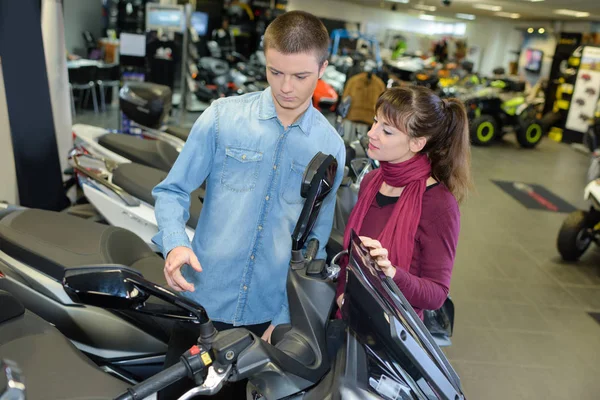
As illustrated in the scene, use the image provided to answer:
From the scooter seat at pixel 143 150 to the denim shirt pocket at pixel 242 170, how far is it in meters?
2.19

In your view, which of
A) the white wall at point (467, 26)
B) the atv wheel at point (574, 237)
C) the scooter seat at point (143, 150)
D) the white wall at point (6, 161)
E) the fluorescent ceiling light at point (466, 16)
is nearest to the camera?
the white wall at point (6, 161)

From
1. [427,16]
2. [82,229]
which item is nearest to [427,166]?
[82,229]

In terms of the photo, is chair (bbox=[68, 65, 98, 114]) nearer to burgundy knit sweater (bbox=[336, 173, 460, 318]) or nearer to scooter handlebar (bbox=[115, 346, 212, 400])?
burgundy knit sweater (bbox=[336, 173, 460, 318])

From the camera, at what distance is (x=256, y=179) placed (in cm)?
141

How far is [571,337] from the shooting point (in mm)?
3502

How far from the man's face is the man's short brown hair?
0.01 metres

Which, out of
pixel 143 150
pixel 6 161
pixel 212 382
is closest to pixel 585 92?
pixel 143 150

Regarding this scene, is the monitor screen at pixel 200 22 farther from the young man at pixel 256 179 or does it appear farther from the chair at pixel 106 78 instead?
the young man at pixel 256 179

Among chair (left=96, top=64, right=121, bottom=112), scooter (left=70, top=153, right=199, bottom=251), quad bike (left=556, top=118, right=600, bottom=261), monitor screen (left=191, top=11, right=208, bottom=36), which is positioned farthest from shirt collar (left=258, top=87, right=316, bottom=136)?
monitor screen (left=191, top=11, right=208, bottom=36)

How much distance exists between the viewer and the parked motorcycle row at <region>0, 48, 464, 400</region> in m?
0.95

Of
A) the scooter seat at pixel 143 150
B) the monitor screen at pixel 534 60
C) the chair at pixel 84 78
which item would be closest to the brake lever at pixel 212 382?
the scooter seat at pixel 143 150

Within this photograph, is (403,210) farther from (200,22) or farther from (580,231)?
(200,22)

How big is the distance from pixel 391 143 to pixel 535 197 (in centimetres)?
612

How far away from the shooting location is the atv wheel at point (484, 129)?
10.1 metres
